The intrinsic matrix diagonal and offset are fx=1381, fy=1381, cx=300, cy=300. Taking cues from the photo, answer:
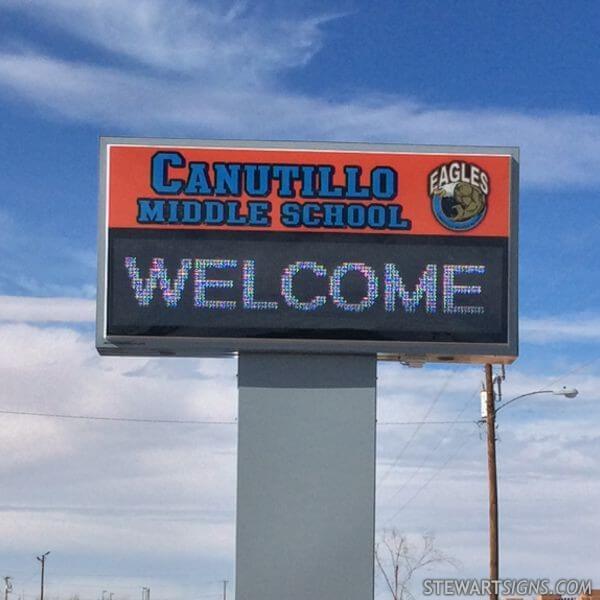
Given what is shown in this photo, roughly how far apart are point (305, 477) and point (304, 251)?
144 inches

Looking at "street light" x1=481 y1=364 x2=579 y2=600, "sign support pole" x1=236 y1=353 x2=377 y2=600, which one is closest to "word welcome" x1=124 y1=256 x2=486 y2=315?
"sign support pole" x1=236 y1=353 x2=377 y2=600

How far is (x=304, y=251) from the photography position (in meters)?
22.0

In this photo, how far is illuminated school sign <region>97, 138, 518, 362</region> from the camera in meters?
21.9

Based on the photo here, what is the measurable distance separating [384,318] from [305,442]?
2.41 meters

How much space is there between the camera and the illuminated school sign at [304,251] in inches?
862

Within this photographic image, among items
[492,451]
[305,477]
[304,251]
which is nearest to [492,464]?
[492,451]

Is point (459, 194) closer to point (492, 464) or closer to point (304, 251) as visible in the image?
point (304, 251)

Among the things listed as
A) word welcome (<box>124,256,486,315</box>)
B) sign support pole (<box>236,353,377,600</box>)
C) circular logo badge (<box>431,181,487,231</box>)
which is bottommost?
sign support pole (<box>236,353,377,600</box>)

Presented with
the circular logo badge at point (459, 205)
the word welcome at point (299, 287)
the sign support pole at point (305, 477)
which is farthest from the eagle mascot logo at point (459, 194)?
the sign support pole at point (305, 477)

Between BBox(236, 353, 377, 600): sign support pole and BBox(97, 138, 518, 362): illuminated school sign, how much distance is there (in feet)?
2.19

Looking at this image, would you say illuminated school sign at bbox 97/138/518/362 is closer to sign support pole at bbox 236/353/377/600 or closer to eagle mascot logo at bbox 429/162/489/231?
eagle mascot logo at bbox 429/162/489/231

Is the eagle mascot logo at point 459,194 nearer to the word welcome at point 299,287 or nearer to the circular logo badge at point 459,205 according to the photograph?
the circular logo badge at point 459,205

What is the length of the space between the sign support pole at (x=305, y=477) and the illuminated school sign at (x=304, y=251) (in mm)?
667

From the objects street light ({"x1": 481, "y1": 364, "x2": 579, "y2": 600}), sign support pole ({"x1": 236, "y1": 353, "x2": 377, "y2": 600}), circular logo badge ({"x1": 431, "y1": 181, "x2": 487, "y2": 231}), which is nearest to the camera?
sign support pole ({"x1": 236, "y1": 353, "x2": 377, "y2": 600})
